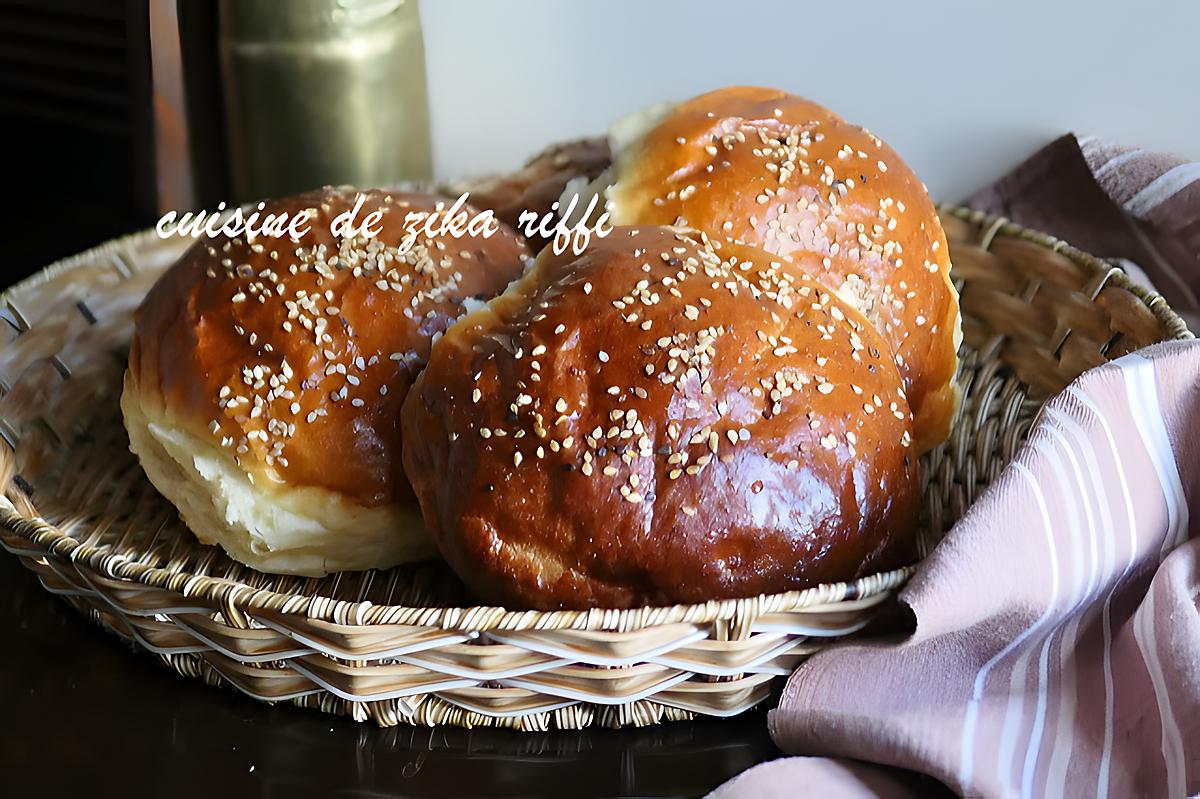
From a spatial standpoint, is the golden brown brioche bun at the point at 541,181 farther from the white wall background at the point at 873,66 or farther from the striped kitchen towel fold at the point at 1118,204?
the striped kitchen towel fold at the point at 1118,204

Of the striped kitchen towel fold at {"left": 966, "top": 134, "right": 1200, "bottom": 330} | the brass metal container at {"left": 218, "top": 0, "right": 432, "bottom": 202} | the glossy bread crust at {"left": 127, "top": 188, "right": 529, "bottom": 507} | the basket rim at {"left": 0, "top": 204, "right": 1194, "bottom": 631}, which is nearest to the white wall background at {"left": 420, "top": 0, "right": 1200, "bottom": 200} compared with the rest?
the striped kitchen towel fold at {"left": 966, "top": 134, "right": 1200, "bottom": 330}

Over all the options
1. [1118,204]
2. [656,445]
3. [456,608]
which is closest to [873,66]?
[1118,204]

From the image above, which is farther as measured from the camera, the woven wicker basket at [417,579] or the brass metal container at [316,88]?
the brass metal container at [316,88]

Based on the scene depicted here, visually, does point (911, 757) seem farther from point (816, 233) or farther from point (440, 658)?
point (816, 233)

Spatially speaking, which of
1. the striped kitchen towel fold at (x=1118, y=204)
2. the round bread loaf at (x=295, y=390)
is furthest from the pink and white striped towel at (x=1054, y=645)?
the striped kitchen towel fold at (x=1118, y=204)

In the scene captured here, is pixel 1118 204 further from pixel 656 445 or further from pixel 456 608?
pixel 456 608
